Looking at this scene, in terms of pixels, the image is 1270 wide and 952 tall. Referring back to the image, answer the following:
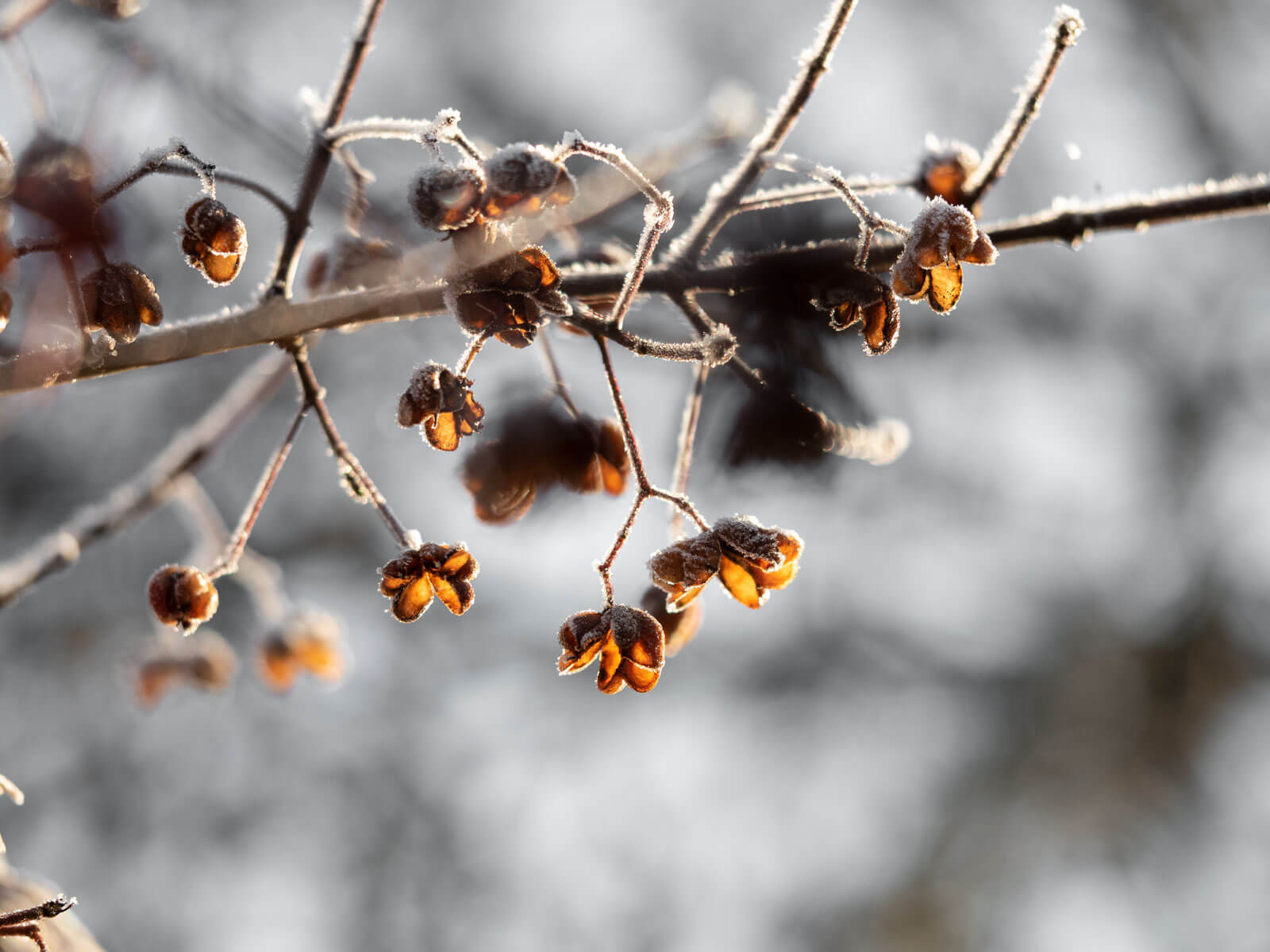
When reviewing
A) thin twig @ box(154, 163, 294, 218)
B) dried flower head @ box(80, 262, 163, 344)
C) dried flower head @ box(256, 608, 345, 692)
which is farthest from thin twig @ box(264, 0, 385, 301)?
dried flower head @ box(256, 608, 345, 692)

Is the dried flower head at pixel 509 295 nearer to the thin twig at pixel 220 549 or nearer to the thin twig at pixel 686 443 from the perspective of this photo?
the thin twig at pixel 686 443

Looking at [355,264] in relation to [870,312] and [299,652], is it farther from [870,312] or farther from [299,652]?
[299,652]

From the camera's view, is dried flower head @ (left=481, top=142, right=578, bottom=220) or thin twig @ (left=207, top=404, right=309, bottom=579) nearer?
dried flower head @ (left=481, top=142, right=578, bottom=220)

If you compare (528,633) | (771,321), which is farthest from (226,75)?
(528,633)

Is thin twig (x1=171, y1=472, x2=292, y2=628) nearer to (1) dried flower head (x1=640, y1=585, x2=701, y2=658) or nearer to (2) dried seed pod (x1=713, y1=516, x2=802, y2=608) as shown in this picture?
(1) dried flower head (x1=640, y1=585, x2=701, y2=658)

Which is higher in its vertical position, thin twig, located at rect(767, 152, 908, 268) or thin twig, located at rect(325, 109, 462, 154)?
thin twig, located at rect(767, 152, 908, 268)

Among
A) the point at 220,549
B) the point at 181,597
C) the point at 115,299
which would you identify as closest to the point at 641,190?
the point at 115,299
